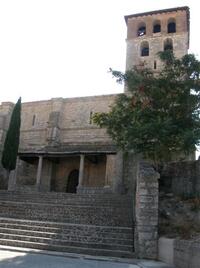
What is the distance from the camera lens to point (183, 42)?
26.4m

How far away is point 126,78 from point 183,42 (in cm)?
1425

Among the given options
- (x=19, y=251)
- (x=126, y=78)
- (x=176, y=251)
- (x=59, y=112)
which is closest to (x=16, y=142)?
(x=59, y=112)

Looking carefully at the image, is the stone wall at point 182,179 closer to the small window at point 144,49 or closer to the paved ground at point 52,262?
the paved ground at point 52,262

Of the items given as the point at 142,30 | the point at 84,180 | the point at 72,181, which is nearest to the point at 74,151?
the point at 84,180

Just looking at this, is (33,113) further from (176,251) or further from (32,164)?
(176,251)

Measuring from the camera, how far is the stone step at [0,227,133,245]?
940cm

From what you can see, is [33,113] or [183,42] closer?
[183,42]

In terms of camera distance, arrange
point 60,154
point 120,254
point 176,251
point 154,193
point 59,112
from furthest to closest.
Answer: point 59,112, point 60,154, point 154,193, point 120,254, point 176,251

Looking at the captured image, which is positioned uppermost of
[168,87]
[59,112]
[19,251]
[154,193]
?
[59,112]

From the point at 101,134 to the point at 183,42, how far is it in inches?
416

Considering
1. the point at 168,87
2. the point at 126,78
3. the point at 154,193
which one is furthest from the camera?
the point at 126,78

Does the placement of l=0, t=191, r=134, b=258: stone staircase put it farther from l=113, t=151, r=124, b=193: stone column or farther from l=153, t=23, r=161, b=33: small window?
l=153, t=23, r=161, b=33: small window

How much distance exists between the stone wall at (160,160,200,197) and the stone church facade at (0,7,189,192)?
800 cm

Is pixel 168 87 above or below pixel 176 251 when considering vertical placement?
above
